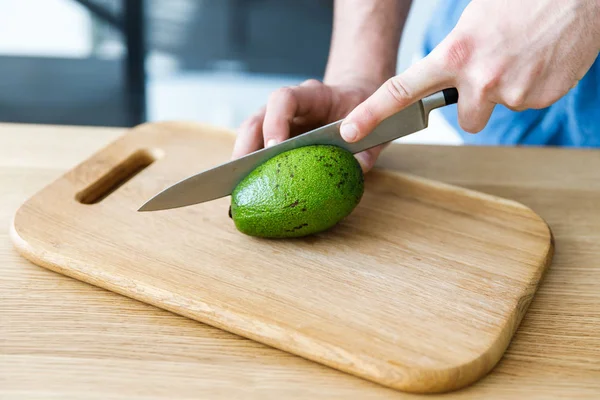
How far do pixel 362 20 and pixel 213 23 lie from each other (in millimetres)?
1848

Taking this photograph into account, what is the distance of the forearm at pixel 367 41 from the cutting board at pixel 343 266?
275mm

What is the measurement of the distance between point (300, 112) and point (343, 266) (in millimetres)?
411

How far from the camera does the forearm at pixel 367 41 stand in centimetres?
153

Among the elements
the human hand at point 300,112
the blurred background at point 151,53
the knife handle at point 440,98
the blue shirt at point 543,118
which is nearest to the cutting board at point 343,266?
the human hand at point 300,112

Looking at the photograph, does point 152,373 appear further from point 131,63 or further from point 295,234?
point 131,63

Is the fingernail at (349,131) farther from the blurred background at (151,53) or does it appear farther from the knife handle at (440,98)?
the blurred background at (151,53)

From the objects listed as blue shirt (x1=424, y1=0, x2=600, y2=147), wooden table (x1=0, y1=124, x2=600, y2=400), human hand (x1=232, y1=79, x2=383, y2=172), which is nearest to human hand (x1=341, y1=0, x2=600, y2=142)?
human hand (x1=232, y1=79, x2=383, y2=172)

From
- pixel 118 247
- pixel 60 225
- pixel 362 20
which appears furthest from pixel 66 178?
pixel 362 20

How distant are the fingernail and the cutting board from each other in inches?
7.5

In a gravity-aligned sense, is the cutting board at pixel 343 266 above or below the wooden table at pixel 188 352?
above

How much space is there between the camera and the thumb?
1.08 m

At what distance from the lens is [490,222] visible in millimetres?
1269

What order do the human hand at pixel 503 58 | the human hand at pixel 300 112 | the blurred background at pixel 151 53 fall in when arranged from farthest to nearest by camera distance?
1. the blurred background at pixel 151 53
2. the human hand at pixel 300 112
3. the human hand at pixel 503 58

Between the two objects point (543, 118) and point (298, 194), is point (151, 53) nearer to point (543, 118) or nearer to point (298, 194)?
point (543, 118)
